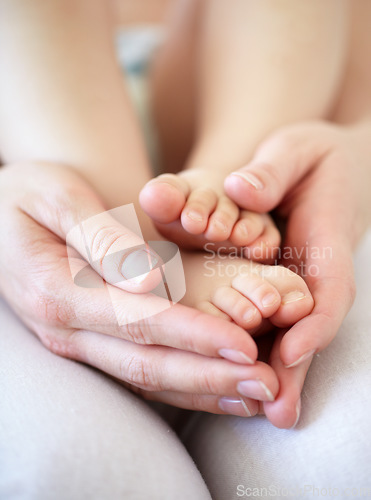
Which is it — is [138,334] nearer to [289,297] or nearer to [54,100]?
[289,297]

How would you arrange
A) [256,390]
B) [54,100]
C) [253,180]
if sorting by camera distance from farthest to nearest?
[54,100] → [253,180] → [256,390]

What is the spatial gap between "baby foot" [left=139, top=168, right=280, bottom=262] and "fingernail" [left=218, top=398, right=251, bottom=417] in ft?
0.52

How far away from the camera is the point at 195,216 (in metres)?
0.42

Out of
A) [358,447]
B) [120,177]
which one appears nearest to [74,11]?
[120,177]

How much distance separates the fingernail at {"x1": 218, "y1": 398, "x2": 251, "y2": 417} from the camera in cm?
36

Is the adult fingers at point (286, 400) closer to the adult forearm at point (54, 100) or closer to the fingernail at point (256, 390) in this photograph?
the fingernail at point (256, 390)

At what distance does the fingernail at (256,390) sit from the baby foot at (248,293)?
5 centimetres

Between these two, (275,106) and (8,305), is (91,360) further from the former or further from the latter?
(275,106)

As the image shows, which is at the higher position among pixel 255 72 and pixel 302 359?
pixel 255 72

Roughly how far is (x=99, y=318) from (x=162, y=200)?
13 centimetres

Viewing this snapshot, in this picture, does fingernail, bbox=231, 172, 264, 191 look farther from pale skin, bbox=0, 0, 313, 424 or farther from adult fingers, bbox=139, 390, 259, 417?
adult fingers, bbox=139, 390, 259, 417

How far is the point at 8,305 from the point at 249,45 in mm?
529

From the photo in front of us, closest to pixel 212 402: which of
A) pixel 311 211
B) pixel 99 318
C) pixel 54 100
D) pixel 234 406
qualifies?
pixel 234 406

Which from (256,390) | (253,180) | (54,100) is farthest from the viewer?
(54,100)
